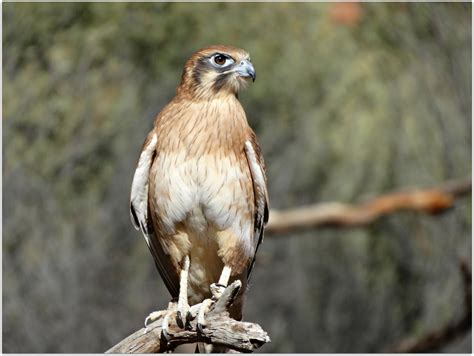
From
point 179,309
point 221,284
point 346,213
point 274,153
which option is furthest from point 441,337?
point 179,309

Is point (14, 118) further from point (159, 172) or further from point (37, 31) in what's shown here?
point (159, 172)

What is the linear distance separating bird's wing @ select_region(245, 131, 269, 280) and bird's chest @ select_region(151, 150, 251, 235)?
5 cm

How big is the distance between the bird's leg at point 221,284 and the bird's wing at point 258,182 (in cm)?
26

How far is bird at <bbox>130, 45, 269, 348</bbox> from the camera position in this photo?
493cm

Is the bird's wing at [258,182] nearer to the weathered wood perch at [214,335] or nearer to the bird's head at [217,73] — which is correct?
the bird's head at [217,73]

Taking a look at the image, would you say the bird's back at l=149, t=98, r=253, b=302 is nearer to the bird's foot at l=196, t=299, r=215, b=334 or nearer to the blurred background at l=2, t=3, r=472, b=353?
the bird's foot at l=196, t=299, r=215, b=334

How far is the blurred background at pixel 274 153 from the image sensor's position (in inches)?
316

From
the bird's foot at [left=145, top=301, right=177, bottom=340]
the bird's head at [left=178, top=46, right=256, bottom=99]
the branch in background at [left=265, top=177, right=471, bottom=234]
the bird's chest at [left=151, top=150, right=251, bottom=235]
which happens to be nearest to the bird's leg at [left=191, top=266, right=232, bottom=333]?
the bird's foot at [left=145, top=301, right=177, bottom=340]

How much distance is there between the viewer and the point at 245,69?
5.05 meters

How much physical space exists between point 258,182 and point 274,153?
19.4ft

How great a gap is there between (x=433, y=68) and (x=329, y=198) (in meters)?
2.44

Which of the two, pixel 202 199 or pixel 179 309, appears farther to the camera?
pixel 202 199

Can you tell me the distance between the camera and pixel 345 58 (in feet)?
40.1

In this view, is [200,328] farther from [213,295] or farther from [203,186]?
[203,186]
